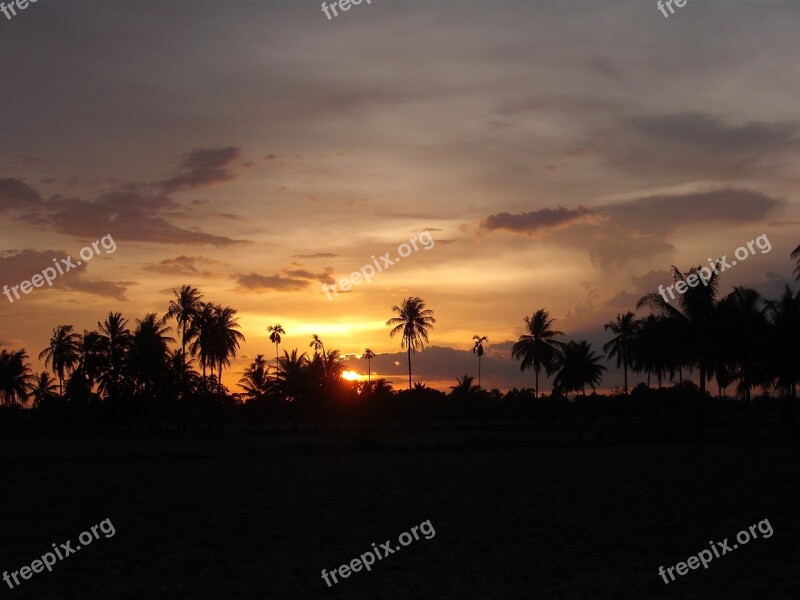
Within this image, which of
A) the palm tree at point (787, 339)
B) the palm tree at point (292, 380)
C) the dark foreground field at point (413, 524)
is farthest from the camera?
the palm tree at point (292, 380)

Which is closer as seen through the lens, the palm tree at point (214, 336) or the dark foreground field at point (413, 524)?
the dark foreground field at point (413, 524)

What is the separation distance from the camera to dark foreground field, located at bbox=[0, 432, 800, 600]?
11.5m

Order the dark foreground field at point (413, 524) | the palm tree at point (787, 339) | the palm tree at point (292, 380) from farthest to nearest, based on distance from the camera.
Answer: the palm tree at point (292, 380) → the palm tree at point (787, 339) → the dark foreground field at point (413, 524)

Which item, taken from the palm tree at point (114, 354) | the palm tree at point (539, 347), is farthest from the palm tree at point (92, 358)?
the palm tree at point (539, 347)

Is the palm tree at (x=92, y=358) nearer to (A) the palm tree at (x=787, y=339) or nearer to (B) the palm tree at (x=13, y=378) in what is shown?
(B) the palm tree at (x=13, y=378)

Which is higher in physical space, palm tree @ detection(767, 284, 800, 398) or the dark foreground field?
palm tree @ detection(767, 284, 800, 398)

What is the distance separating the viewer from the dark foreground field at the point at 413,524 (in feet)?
37.8

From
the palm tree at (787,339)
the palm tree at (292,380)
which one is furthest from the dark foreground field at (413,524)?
the palm tree at (292,380)

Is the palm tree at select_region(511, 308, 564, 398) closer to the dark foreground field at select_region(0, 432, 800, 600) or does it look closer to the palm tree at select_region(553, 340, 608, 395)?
the palm tree at select_region(553, 340, 608, 395)

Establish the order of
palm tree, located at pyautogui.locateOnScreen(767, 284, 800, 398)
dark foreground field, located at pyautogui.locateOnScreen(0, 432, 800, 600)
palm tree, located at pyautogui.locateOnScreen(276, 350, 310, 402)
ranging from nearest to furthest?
dark foreground field, located at pyautogui.locateOnScreen(0, 432, 800, 600) < palm tree, located at pyautogui.locateOnScreen(767, 284, 800, 398) < palm tree, located at pyautogui.locateOnScreen(276, 350, 310, 402)

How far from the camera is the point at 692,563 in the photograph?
484 inches

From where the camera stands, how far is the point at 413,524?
54.7ft

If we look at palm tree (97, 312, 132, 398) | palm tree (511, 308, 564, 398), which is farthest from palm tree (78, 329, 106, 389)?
palm tree (511, 308, 564, 398)

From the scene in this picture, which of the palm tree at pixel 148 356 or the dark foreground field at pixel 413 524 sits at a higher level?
the palm tree at pixel 148 356
